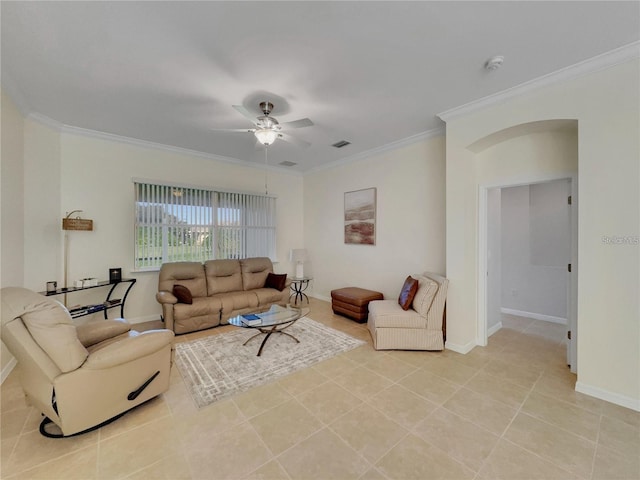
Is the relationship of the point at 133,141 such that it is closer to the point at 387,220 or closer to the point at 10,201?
the point at 10,201

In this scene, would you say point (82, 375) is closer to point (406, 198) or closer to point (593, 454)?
point (593, 454)

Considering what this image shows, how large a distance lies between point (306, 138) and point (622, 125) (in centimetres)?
350

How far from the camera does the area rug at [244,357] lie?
2523mm

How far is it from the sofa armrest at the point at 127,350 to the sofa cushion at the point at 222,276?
2.36 metres

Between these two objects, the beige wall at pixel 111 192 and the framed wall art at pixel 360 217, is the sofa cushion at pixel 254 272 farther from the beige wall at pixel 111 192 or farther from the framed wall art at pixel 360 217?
the framed wall art at pixel 360 217

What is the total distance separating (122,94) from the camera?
9.41 feet

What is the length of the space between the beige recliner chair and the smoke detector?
378 centimetres

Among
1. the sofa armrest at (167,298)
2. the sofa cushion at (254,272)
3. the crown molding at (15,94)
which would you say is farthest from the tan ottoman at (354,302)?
the crown molding at (15,94)

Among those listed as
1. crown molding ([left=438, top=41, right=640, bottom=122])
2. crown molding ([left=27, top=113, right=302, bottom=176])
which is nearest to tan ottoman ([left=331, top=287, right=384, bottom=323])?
crown molding ([left=438, top=41, right=640, bottom=122])

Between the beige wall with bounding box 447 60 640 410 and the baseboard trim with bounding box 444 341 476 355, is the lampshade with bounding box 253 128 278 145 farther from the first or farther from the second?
the baseboard trim with bounding box 444 341 476 355

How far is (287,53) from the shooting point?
7.22 feet

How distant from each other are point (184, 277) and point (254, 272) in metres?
1.26

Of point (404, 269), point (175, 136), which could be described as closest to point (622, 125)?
point (404, 269)

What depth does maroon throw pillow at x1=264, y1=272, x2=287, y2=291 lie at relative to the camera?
4.89 metres
